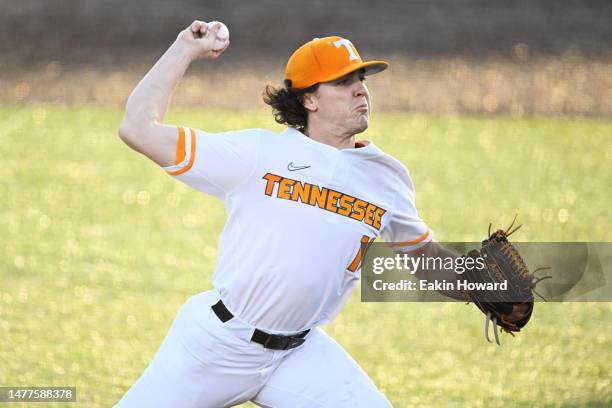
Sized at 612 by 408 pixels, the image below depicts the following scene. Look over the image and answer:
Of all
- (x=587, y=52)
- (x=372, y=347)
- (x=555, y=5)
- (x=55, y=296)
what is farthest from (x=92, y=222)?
(x=555, y=5)

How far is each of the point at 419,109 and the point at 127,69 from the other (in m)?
4.86

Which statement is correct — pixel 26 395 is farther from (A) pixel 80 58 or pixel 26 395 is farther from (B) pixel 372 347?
(A) pixel 80 58

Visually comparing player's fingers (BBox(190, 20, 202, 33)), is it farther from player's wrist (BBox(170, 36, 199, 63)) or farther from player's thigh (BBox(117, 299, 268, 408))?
player's thigh (BBox(117, 299, 268, 408))

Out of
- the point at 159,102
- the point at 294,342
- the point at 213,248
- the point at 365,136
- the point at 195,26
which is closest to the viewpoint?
the point at 159,102

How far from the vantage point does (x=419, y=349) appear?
7.16 m

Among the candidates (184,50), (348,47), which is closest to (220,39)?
(184,50)

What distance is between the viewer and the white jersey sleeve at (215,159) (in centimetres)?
395

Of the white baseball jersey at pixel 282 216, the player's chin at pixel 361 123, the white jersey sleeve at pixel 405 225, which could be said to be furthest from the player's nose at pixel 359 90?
the white jersey sleeve at pixel 405 225

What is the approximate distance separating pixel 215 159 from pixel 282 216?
1.13 ft

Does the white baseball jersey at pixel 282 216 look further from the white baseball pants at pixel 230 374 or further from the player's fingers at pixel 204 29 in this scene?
the player's fingers at pixel 204 29

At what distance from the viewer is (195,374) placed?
409 centimetres

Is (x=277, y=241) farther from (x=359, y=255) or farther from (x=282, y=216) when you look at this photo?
(x=359, y=255)

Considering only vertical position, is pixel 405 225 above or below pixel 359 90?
below

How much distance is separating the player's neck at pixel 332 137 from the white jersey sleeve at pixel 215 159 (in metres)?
0.33
